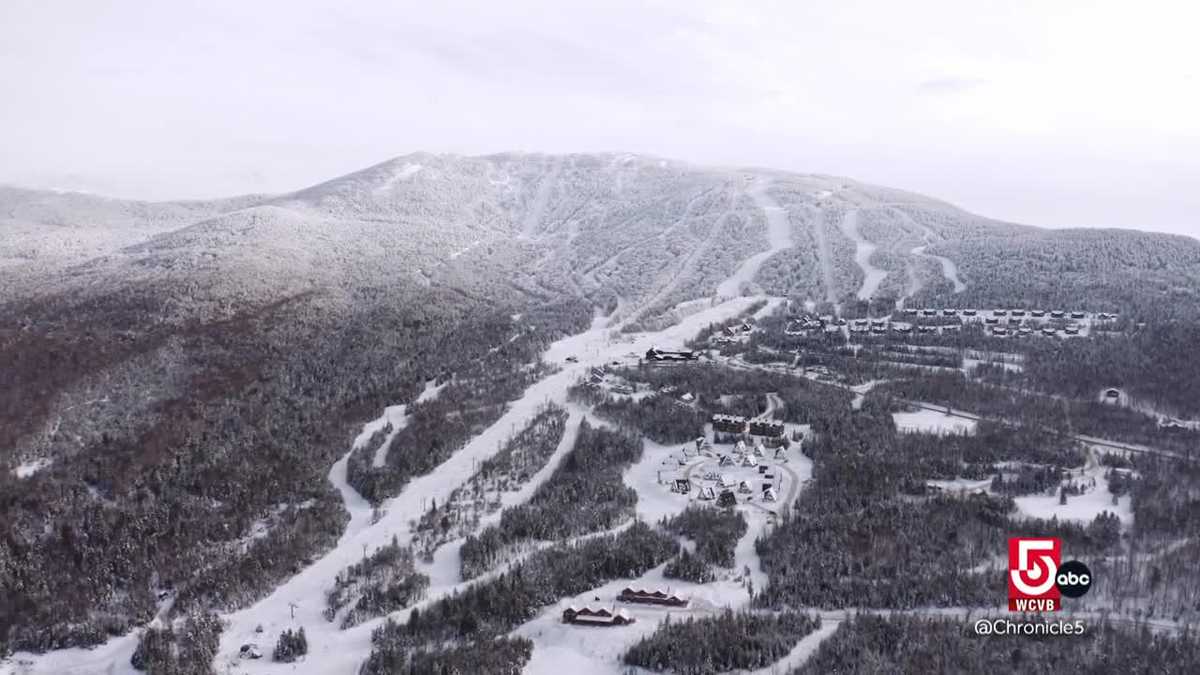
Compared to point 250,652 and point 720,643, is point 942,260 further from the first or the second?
point 250,652

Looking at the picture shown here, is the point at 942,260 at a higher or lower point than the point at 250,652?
higher

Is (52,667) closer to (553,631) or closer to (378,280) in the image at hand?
(553,631)

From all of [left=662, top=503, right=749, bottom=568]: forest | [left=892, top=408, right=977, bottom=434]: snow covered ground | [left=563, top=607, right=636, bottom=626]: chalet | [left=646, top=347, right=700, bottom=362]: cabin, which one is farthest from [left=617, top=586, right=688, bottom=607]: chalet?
[left=646, top=347, right=700, bottom=362]: cabin

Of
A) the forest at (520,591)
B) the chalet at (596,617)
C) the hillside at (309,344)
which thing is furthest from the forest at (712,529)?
the hillside at (309,344)

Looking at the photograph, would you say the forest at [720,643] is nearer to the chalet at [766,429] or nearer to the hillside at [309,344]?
the hillside at [309,344]

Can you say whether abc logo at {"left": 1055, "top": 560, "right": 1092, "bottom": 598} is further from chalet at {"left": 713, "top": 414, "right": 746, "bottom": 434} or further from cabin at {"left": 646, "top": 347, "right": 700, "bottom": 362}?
cabin at {"left": 646, "top": 347, "right": 700, "bottom": 362}

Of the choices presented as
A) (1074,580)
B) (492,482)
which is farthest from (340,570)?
(1074,580)

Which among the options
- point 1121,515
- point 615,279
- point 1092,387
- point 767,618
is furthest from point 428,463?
point 615,279
